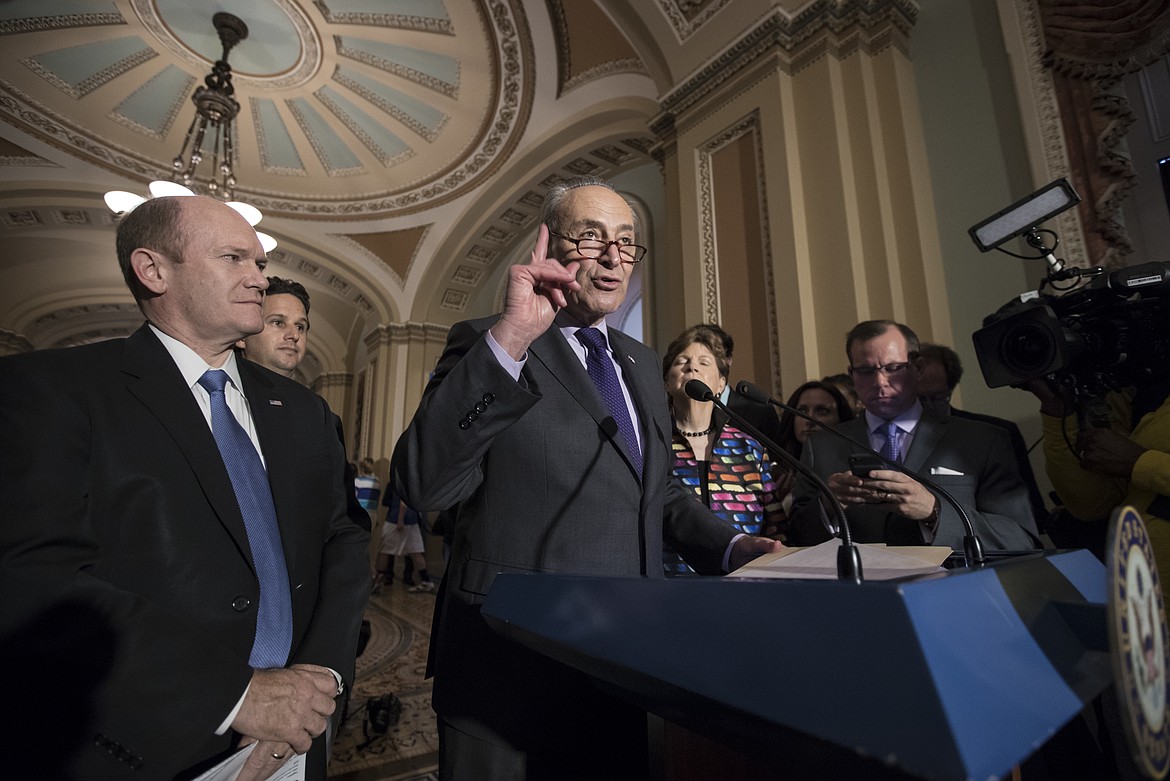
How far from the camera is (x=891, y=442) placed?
5.99 feet

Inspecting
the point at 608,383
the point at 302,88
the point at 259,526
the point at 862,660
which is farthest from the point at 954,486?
the point at 302,88

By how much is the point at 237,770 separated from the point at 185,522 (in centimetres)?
37

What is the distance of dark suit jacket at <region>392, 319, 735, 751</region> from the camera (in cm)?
85

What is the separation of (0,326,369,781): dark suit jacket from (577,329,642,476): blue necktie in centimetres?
61

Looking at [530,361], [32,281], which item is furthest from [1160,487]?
[32,281]

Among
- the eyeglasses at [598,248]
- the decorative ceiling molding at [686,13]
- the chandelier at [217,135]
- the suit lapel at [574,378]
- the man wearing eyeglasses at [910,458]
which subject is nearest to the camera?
the suit lapel at [574,378]

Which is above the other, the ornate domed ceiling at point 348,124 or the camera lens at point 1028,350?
the ornate domed ceiling at point 348,124

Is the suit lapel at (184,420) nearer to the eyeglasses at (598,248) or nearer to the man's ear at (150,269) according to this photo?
the man's ear at (150,269)

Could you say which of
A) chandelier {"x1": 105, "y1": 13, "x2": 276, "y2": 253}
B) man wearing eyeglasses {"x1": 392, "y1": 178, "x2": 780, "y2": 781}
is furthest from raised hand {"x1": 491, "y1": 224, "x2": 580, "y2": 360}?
chandelier {"x1": 105, "y1": 13, "x2": 276, "y2": 253}

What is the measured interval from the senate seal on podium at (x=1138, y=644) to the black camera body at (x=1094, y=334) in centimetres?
123

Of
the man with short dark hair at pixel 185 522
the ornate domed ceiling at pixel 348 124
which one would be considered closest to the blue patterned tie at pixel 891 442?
the man with short dark hair at pixel 185 522

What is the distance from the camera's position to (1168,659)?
0.48 m

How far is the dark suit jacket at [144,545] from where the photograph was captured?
79cm

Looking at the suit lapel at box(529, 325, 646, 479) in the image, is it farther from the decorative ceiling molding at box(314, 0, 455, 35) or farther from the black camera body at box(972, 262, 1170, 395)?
the decorative ceiling molding at box(314, 0, 455, 35)
